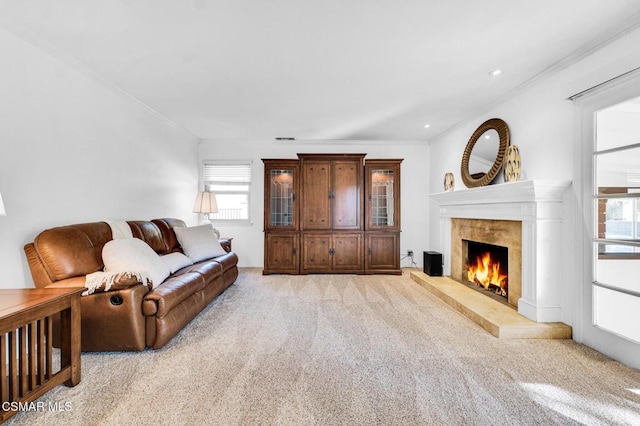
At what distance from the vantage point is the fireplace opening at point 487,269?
3.23 m

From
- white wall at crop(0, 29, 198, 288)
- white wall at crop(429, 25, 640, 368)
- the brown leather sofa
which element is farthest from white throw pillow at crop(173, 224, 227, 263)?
white wall at crop(429, 25, 640, 368)

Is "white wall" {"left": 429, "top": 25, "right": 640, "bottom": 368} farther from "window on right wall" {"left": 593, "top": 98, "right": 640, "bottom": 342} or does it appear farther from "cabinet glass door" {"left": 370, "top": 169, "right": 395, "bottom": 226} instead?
"cabinet glass door" {"left": 370, "top": 169, "right": 395, "bottom": 226}

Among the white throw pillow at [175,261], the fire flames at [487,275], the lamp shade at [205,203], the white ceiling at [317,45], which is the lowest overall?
the fire flames at [487,275]

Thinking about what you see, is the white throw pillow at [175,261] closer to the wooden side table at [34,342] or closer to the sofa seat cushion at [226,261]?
the sofa seat cushion at [226,261]

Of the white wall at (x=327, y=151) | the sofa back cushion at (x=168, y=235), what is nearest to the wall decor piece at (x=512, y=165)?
the white wall at (x=327, y=151)

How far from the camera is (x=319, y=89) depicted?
3031mm

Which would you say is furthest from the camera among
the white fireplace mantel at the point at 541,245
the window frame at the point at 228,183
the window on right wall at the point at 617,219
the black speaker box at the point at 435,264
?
the window frame at the point at 228,183

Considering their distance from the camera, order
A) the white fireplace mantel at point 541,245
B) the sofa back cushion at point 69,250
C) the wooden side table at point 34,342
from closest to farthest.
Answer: the wooden side table at point 34,342 < the sofa back cushion at point 69,250 < the white fireplace mantel at point 541,245

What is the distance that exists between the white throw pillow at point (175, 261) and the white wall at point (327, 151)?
1.98 metres

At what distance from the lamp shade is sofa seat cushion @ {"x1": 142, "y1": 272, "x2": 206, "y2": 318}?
216 cm

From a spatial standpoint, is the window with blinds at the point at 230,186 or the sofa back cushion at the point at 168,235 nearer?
the sofa back cushion at the point at 168,235

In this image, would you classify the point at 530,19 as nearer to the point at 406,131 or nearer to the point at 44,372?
the point at 406,131

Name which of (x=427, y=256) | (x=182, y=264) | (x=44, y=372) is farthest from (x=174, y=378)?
(x=427, y=256)

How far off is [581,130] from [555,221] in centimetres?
80
